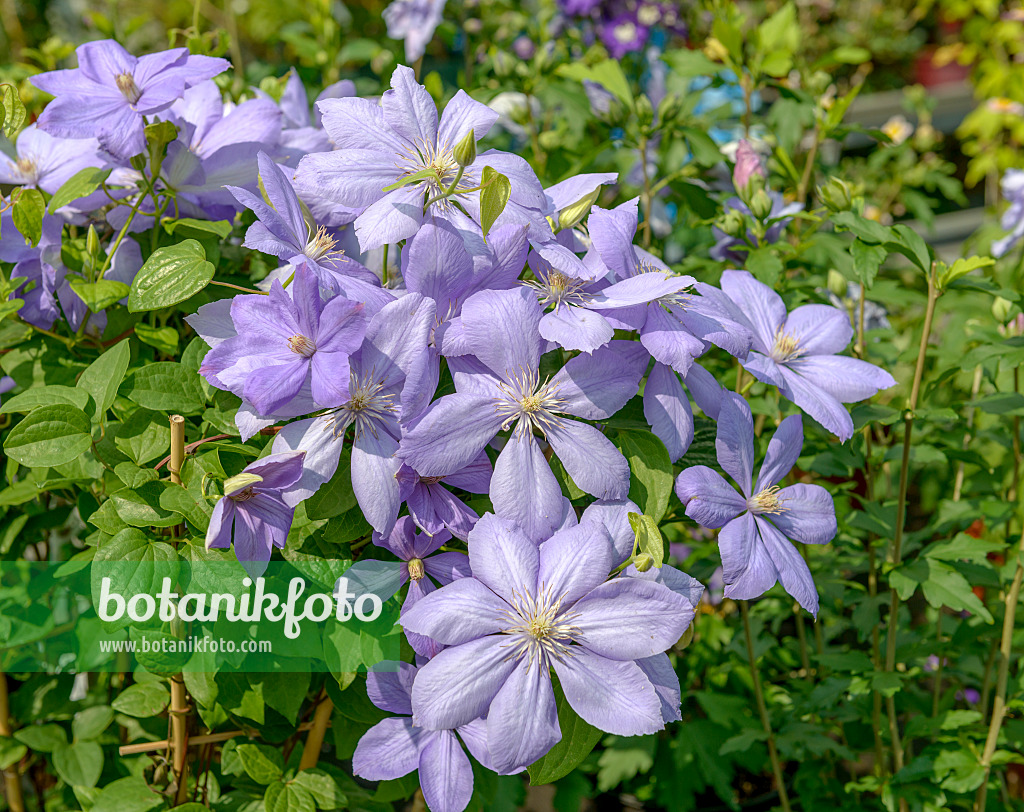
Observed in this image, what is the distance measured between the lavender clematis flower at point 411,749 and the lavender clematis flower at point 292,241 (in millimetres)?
326

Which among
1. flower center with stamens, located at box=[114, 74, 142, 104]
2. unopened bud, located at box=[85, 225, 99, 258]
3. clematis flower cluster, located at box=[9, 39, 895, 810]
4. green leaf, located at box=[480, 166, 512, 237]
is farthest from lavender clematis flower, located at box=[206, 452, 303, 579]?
flower center with stamens, located at box=[114, 74, 142, 104]

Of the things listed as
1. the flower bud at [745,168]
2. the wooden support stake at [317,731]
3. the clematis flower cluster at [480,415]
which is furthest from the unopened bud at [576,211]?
the wooden support stake at [317,731]

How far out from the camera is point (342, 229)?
0.82 m

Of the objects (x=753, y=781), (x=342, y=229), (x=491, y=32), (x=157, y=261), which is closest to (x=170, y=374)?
(x=157, y=261)

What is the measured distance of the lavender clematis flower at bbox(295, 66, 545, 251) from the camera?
69 cm

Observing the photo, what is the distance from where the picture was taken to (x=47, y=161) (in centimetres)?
94

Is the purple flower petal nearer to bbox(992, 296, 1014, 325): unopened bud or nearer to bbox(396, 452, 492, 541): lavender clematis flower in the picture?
bbox(396, 452, 492, 541): lavender clematis flower

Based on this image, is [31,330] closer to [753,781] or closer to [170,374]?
[170,374]

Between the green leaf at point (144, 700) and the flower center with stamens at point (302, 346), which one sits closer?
the flower center with stamens at point (302, 346)

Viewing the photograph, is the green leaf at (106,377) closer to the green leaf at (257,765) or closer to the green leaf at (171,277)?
the green leaf at (171,277)

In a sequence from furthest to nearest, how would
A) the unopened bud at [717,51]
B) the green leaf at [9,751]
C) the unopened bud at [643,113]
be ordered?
the unopened bud at [717,51] < the unopened bud at [643,113] < the green leaf at [9,751]

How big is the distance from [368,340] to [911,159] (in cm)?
249

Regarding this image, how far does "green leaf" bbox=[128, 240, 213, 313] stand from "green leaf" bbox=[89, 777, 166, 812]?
0.51m

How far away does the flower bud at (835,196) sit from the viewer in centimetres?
94
